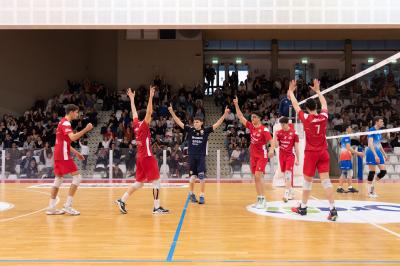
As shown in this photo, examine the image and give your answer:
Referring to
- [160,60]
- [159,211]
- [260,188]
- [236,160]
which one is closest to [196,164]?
[260,188]

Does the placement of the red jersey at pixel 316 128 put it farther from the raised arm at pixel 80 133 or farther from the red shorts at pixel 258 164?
the raised arm at pixel 80 133

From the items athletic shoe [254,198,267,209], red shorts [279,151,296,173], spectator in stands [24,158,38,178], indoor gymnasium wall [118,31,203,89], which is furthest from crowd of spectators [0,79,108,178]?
athletic shoe [254,198,267,209]

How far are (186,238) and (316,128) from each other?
9.45 feet

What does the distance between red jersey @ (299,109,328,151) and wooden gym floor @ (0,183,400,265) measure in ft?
4.00

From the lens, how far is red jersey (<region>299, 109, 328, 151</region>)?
26.1 feet

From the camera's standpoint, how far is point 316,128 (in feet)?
26.3

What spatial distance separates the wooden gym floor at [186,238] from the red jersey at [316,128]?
48.0 inches

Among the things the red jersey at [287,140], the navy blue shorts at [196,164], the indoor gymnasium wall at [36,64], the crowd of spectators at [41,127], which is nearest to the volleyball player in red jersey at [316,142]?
the red jersey at [287,140]

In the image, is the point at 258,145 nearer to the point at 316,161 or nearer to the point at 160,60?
the point at 316,161

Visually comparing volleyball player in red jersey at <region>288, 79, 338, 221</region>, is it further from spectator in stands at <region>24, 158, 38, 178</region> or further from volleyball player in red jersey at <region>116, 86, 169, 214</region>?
spectator in stands at <region>24, 158, 38, 178</region>
